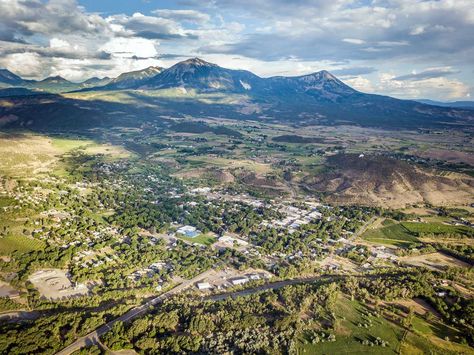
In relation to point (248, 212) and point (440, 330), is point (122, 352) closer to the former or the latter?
point (440, 330)

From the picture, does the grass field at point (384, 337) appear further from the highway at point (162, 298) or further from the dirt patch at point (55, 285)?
the dirt patch at point (55, 285)

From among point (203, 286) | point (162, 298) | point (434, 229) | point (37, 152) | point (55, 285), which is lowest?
point (37, 152)

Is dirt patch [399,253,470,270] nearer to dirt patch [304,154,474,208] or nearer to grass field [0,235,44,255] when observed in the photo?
dirt patch [304,154,474,208]

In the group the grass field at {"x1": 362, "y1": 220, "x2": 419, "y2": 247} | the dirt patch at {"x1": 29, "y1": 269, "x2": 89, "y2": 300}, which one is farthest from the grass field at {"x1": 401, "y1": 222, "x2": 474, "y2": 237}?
the dirt patch at {"x1": 29, "y1": 269, "x2": 89, "y2": 300}

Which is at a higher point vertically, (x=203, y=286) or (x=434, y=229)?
(x=434, y=229)

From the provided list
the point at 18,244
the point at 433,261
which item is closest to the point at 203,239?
the point at 18,244

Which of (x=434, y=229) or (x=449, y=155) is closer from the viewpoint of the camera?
(x=434, y=229)

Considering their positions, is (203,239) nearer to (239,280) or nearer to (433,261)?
(239,280)
